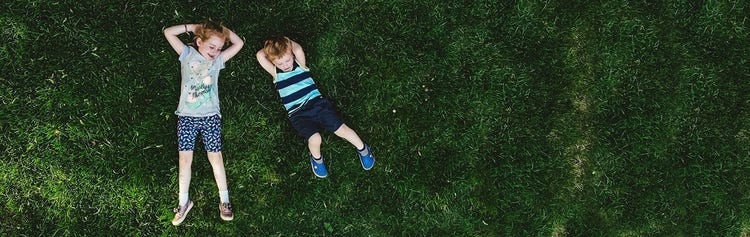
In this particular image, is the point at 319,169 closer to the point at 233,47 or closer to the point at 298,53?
the point at 298,53

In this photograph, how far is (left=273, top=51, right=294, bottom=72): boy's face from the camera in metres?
5.20

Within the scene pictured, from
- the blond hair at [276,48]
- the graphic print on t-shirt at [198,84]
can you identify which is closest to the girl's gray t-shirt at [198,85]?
the graphic print on t-shirt at [198,84]

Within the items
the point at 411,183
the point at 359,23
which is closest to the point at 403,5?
the point at 359,23

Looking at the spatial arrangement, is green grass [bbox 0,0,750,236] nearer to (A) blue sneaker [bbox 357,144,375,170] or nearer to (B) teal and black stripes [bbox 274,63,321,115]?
(A) blue sneaker [bbox 357,144,375,170]

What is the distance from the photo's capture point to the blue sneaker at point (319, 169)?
18.4ft

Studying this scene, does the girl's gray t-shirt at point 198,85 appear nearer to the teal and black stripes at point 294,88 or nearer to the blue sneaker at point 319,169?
the teal and black stripes at point 294,88

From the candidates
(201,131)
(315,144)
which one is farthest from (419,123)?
(201,131)

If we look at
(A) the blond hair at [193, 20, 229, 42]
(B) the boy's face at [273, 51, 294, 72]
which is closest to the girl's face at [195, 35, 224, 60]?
(A) the blond hair at [193, 20, 229, 42]

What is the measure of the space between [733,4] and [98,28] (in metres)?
6.03

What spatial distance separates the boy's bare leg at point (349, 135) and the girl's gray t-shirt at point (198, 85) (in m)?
1.14

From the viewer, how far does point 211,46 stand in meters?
5.20

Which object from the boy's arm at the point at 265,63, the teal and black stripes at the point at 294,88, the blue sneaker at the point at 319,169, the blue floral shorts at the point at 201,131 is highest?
the boy's arm at the point at 265,63

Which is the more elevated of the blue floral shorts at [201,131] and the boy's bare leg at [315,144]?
the blue floral shorts at [201,131]

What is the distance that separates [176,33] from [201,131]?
0.92 m
